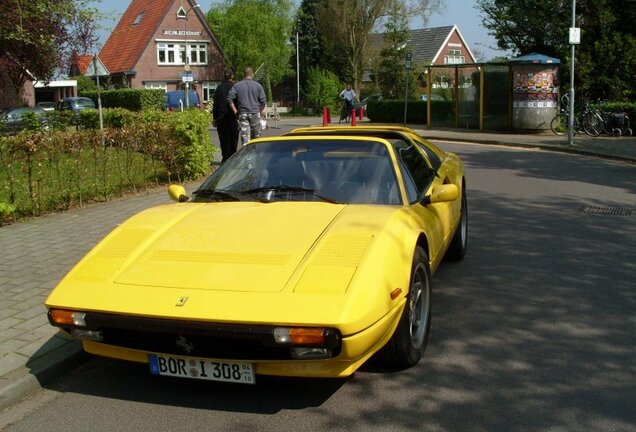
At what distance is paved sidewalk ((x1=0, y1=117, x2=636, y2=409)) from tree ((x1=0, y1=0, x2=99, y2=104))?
3.92m

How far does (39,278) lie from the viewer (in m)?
5.95

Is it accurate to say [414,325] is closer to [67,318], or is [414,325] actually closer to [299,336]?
[299,336]

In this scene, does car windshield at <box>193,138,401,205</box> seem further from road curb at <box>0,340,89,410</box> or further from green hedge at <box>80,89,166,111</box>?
green hedge at <box>80,89,166,111</box>

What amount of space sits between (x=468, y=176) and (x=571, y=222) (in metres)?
4.78

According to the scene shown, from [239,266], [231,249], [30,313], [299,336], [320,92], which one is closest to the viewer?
[299,336]

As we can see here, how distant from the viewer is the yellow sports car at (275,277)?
3.23 m

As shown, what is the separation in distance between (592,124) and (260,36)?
52899 mm

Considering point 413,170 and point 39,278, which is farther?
point 39,278

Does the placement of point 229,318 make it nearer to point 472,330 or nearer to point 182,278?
point 182,278

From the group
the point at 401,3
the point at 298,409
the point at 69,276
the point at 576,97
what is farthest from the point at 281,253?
the point at 401,3

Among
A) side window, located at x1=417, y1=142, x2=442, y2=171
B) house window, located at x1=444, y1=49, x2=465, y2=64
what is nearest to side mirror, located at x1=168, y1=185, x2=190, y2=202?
side window, located at x1=417, y1=142, x2=442, y2=171

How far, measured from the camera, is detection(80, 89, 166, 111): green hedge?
4066 cm

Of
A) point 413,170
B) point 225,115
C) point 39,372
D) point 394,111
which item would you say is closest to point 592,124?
point 394,111

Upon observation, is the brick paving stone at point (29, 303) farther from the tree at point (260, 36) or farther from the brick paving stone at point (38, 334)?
the tree at point (260, 36)
